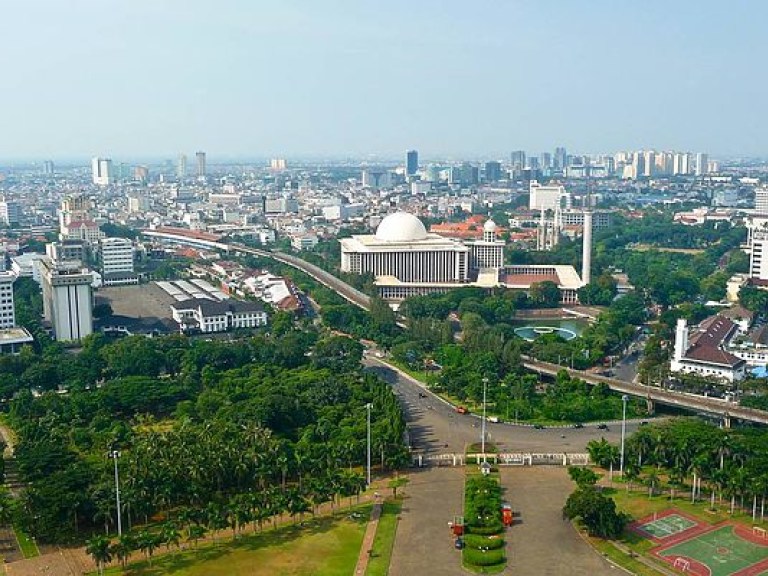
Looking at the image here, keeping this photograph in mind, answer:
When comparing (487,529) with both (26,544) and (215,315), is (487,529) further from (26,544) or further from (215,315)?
(215,315)

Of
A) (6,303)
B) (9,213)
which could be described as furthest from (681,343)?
(9,213)

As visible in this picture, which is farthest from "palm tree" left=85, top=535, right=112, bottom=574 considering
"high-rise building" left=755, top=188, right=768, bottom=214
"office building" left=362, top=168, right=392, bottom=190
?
"office building" left=362, top=168, right=392, bottom=190

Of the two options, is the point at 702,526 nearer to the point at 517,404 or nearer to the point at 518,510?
the point at 518,510

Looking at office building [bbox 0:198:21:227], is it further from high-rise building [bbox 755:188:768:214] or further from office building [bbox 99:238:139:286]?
high-rise building [bbox 755:188:768:214]

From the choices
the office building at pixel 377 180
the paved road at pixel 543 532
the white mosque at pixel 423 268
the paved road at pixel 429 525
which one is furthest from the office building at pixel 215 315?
the office building at pixel 377 180

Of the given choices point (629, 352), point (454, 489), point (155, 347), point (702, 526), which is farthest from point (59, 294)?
point (702, 526)

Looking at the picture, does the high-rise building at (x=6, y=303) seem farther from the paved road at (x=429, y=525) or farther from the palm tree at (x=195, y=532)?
the paved road at (x=429, y=525)
